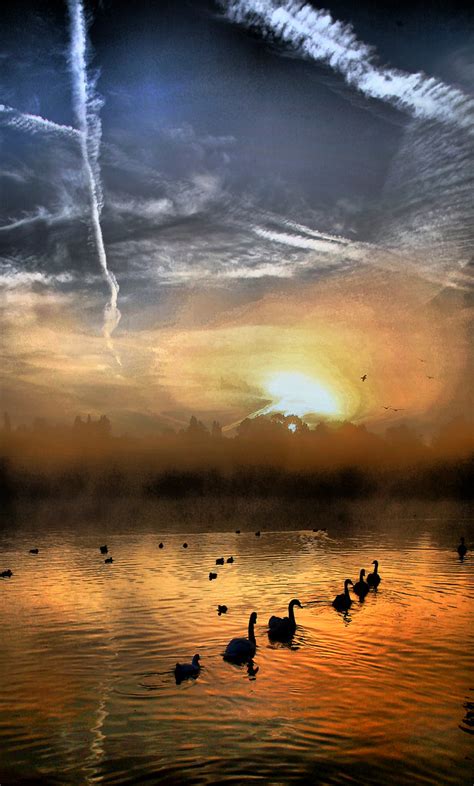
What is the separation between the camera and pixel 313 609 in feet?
105

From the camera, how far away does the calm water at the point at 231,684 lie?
1491cm

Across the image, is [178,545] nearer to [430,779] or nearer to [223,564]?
[223,564]

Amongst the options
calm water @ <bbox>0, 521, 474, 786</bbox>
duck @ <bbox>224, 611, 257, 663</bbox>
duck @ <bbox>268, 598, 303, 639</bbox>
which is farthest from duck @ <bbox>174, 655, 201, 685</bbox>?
duck @ <bbox>268, 598, 303, 639</bbox>

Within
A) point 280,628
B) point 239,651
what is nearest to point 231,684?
point 239,651

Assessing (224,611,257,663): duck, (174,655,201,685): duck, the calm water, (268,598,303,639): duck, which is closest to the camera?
the calm water

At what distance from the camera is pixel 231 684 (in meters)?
20.4

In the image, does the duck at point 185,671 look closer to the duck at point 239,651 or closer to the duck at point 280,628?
the duck at point 239,651

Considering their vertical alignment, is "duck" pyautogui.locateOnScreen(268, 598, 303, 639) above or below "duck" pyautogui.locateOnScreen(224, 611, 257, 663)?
above

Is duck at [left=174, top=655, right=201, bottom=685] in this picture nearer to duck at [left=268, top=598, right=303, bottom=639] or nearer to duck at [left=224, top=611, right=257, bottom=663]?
duck at [left=224, top=611, right=257, bottom=663]

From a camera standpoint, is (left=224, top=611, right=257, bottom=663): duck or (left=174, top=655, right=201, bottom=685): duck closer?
(left=174, top=655, right=201, bottom=685): duck

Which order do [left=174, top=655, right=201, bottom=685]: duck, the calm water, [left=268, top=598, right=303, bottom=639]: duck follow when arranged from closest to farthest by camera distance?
the calm water, [left=174, top=655, right=201, bottom=685]: duck, [left=268, top=598, right=303, bottom=639]: duck

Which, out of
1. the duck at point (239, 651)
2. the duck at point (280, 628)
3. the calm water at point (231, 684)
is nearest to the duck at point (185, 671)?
the calm water at point (231, 684)

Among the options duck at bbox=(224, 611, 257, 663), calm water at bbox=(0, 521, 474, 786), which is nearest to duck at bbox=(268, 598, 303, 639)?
calm water at bbox=(0, 521, 474, 786)

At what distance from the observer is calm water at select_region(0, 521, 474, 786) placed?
48.9 feet
